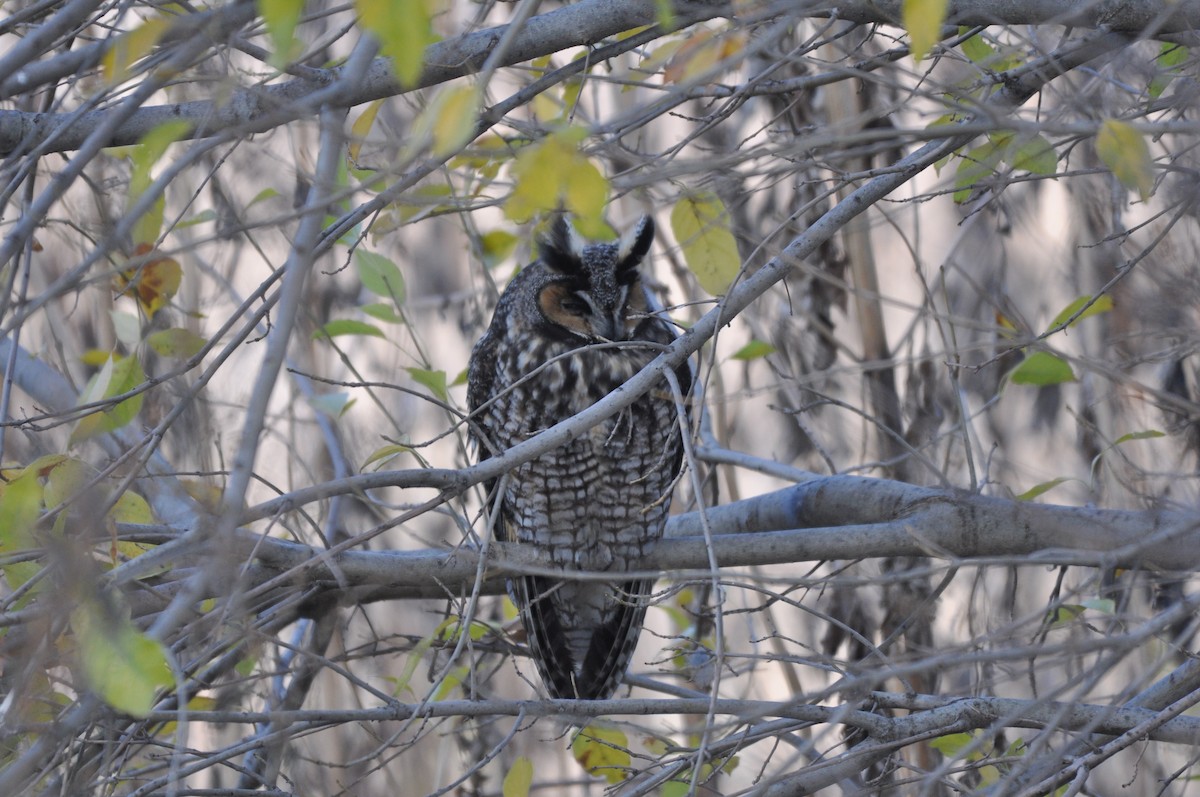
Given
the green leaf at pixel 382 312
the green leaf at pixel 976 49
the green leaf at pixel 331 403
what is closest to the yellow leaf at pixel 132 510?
the green leaf at pixel 331 403

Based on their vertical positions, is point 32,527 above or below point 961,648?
above

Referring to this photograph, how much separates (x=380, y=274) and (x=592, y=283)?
0.46 metres

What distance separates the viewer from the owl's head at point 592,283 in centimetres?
247

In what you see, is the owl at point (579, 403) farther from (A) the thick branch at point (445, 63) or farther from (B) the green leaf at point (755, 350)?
(A) the thick branch at point (445, 63)

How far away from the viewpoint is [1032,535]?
5.97 ft

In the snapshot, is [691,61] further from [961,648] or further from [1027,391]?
[1027,391]

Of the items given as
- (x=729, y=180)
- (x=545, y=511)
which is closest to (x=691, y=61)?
(x=729, y=180)

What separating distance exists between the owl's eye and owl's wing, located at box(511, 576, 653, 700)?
657 millimetres

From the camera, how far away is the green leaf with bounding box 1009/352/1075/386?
207cm

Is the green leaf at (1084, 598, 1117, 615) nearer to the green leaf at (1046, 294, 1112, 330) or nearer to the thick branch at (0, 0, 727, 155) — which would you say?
the green leaf at (1046, 294, 1112, 330)

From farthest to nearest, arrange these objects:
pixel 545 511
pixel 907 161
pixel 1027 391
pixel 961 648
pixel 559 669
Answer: pixel 1027 391 < pixel 559 669 < pixel 545 511 < pixel 907 161 < pixel 961 648

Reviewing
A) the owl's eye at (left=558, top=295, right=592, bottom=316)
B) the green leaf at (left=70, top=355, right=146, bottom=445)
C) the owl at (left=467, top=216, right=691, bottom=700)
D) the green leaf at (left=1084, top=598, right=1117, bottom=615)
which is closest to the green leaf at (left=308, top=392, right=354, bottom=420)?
the owl at (left=467, top=216, right=691, bottom=700)

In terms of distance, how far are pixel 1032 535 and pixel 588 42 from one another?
1.03 metres

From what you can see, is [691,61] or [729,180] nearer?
[691,61]
